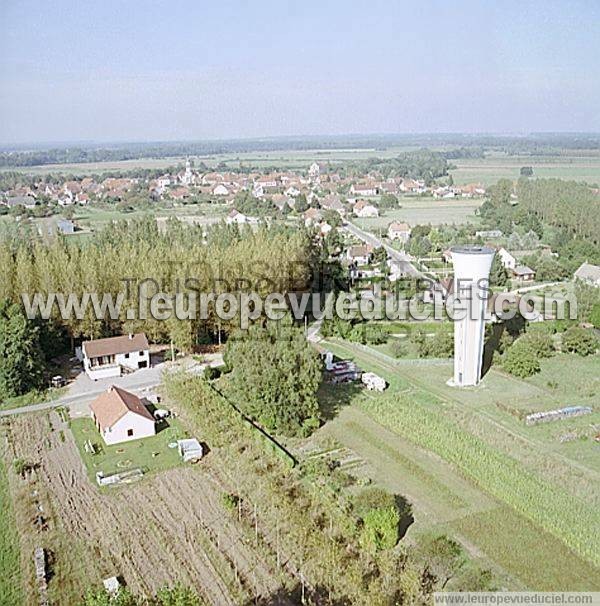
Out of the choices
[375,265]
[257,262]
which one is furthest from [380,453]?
[375,265]

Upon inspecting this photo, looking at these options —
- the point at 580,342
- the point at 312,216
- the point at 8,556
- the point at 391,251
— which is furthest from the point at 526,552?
the point at 312,216

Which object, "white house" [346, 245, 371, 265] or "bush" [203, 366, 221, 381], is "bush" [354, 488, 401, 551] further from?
"white house" [346, 245, 371, 265]

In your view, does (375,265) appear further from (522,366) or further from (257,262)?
(522,366)

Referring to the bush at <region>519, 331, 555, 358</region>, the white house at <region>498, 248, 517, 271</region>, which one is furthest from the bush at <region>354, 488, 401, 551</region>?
the white house at <region>498, 248, 517, 271</region>

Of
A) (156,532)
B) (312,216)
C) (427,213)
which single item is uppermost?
(312,216)

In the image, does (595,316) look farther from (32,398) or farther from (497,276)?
(32,398)

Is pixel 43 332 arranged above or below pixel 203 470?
above
